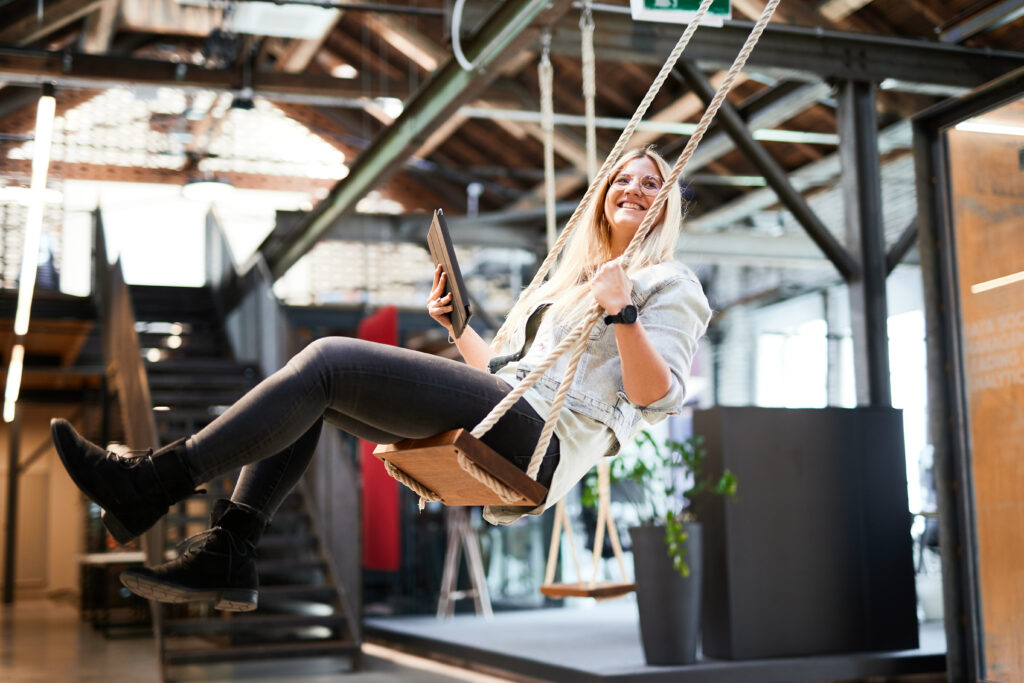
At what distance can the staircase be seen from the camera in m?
6.99

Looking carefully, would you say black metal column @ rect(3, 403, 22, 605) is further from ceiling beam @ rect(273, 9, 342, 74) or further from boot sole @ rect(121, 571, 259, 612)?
boot sole @ rect(121, 571, 259, 612)

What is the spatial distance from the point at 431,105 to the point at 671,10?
2086 mm

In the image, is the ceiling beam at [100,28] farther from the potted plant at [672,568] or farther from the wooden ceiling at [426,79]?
the potted plant at [672,568]

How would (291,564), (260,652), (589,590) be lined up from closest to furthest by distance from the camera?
(589,590)
(260,652)
(291,564)

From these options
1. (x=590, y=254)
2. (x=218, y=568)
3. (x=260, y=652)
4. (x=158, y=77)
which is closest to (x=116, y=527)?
(x=218, y=568)

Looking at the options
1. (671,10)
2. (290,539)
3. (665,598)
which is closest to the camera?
(671,10)

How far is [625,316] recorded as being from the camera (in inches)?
83.0

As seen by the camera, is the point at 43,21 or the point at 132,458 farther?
the point at 43,21

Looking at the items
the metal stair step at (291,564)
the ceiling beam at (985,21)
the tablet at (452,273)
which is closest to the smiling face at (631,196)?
the tablet at (452,273)

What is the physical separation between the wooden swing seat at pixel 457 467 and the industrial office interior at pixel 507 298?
2.70 metres

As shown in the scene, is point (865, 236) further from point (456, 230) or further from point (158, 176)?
point (158, 176)

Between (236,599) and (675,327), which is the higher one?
(675,327)

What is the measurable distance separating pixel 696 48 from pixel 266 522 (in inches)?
170

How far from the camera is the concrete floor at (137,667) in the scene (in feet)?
21.9
